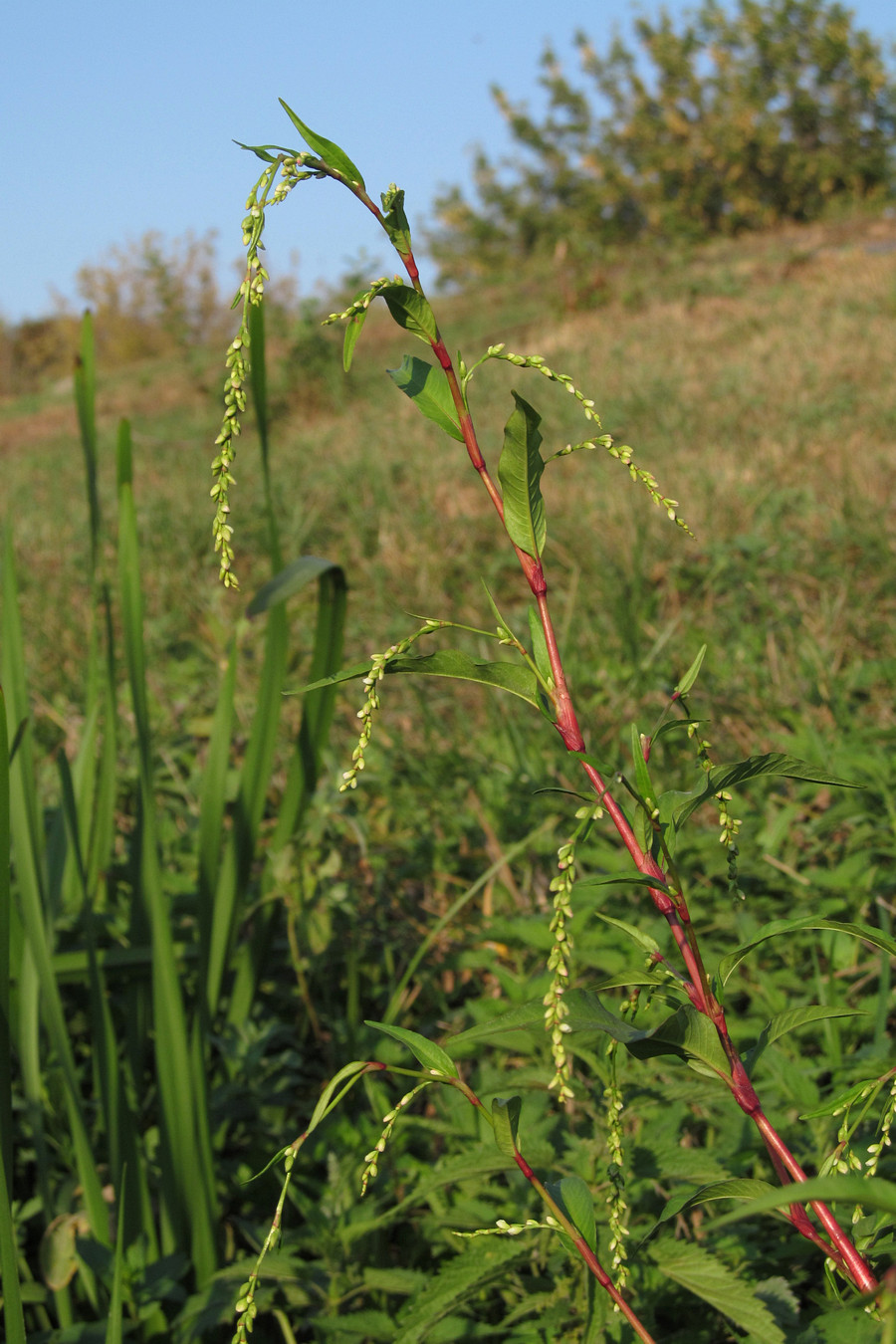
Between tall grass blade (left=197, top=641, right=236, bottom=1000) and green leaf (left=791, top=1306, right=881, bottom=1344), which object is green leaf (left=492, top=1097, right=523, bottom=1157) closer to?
green leaf (left=791, top=1306, right=881, bottom=1344)

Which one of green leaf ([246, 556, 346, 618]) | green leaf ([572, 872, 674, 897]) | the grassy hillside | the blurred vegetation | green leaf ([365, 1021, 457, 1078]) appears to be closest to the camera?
green leaf ([572, 872, 674, 897])

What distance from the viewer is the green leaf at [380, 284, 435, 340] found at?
512 millimetres

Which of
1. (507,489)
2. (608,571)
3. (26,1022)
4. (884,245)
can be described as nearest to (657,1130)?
(26,1022)

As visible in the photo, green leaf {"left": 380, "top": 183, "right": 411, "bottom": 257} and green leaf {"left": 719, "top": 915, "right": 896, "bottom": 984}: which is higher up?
green leaf {"left": 380, "top": 183, "right": 411, "bottom": 257}

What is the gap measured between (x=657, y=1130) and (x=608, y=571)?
1786mm

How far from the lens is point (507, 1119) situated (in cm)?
55

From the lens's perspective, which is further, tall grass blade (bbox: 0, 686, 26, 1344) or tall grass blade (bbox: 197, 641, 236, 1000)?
tall grass blade (bbox: 197, 641, 236, 1000)

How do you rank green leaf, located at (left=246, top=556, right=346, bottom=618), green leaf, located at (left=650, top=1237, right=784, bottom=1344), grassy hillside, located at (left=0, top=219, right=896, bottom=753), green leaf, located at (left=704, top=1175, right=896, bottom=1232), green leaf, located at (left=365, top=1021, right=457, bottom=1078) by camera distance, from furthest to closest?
grassy hillside, located at (left=0, top=219, right=896, bottom=753) → green leaf, located at (left=246, top=556, right=346, bottom=618) → green leaf, located at (left=650, top=1237, right=784, bottom=1344) → green leaf, located at (left=365, top=1021, right=457, bottom=1078) → green leaf, located at (left=704, top=1175, right=896, bottom=1232)

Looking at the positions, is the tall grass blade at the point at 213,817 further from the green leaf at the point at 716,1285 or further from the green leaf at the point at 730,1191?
the green leaf at the point at 730,1191

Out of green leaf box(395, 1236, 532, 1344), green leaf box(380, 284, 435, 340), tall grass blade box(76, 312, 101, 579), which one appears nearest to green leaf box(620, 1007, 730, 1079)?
green leaf box(380, 284, 435, 340)

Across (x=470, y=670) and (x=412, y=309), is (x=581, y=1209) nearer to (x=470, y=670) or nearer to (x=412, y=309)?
(x=470, y=670)

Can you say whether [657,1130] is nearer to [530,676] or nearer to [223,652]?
[530,676]

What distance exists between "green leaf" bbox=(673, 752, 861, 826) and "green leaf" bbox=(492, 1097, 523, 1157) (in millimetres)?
169

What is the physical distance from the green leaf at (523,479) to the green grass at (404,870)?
39 cm
